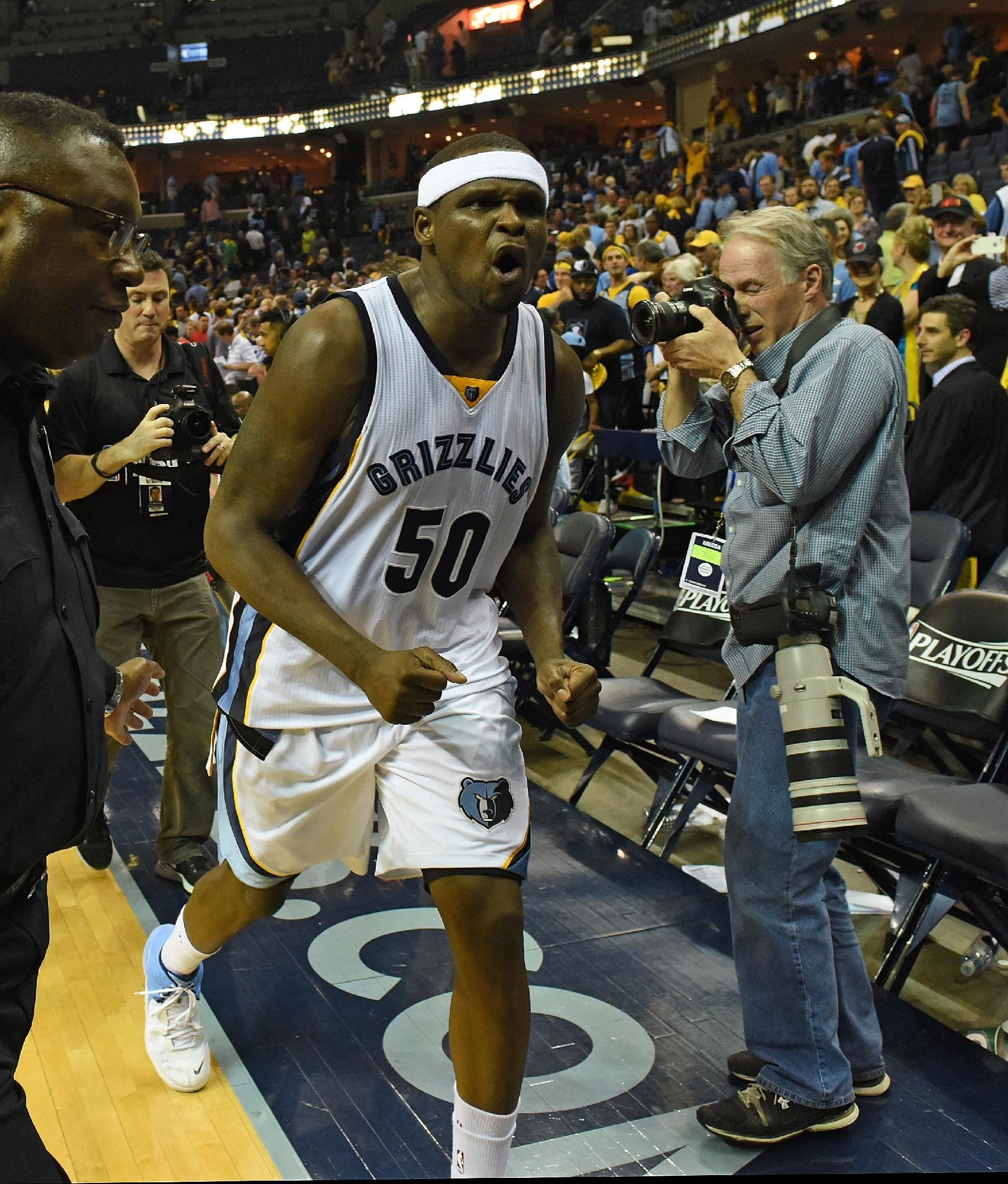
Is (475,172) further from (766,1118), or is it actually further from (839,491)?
(766,1118)

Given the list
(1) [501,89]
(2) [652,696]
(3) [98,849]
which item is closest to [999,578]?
(2) [652,696]

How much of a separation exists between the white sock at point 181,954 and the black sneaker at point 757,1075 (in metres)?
1.16

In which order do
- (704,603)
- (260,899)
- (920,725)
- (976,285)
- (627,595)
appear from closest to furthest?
(260,899) < (920,725) < (704,603) < (627,595) < (976,285)

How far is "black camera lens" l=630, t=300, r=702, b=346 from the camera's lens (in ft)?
8.10

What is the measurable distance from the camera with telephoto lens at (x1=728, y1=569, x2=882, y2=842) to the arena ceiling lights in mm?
22909

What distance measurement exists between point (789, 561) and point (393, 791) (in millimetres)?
875

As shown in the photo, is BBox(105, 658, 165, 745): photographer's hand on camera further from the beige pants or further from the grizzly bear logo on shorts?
the beige pants

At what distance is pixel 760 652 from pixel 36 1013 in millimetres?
2055

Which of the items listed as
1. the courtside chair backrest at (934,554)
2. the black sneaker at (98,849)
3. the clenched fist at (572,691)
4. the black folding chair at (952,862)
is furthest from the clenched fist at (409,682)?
the courtside chair backrest at (934,554)

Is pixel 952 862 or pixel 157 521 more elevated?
pixel 157 521

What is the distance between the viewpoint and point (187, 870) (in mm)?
3875

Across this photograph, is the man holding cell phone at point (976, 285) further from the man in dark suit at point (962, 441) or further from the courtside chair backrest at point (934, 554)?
the courtside chair backrest at point (934, 554)

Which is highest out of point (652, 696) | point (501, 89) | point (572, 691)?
point (501, 89)

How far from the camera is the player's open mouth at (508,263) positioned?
219 cm
